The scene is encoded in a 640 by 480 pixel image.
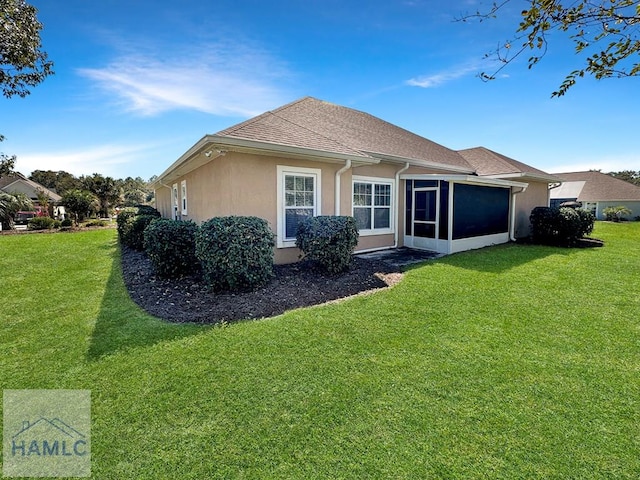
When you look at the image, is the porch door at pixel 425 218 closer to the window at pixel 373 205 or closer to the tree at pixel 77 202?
the window at pixel 373 205

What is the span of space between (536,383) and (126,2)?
11177 mm

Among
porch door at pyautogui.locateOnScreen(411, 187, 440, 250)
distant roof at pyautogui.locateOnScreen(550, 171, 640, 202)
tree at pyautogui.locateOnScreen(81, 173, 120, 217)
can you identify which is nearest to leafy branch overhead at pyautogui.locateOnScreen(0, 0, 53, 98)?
porch door at pyautogui.locateOnScreen(411, 187, 440, 250)

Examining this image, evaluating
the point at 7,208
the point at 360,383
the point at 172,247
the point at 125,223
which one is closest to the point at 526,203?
the point at 360,383

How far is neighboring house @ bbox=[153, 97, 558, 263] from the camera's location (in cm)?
746

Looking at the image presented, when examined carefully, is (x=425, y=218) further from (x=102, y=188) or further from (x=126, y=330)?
(x=102, y=188)

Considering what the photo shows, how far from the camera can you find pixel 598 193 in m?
34.2

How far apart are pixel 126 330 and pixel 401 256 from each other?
7.65 meters

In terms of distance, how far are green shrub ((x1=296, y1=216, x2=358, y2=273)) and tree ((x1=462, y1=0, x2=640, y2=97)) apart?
4716 mm

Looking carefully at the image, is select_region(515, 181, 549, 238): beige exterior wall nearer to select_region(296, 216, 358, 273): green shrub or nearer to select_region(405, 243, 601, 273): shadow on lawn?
select_region(405, 243, 601, 273): shadow on lawn

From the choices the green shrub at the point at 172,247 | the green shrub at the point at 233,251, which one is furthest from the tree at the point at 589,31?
the green shrub at the point at 172,247

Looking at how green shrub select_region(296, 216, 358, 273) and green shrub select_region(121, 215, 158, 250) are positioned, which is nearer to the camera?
green shrub select_region(296, 216, 358, 273)

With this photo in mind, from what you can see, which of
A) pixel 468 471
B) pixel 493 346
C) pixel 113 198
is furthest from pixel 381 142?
pixel 113 198

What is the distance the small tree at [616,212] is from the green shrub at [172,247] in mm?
40167

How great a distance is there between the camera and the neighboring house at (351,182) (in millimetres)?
7465
